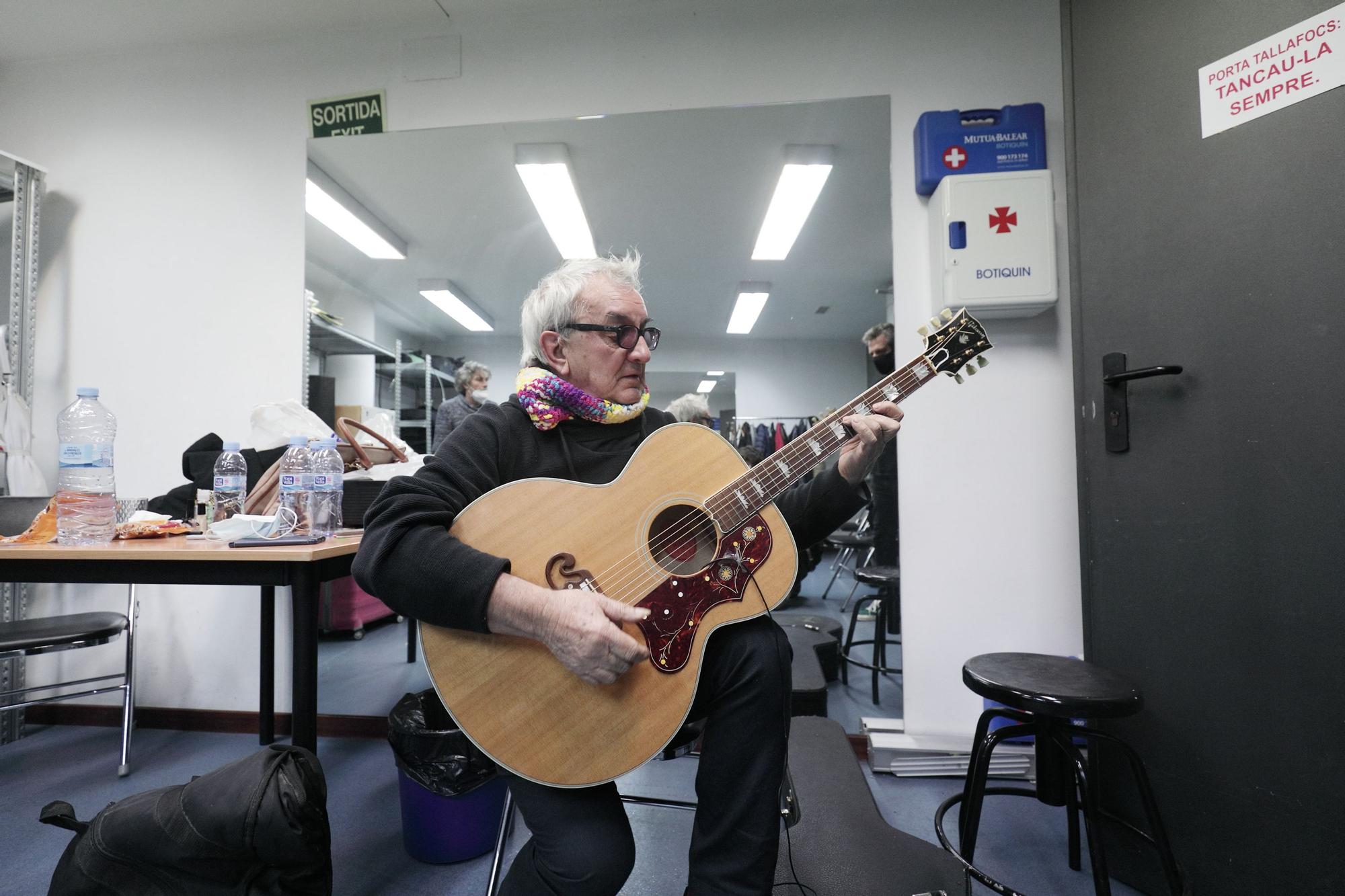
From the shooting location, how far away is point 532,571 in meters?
0.98

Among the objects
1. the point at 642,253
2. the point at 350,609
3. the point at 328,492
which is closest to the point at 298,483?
the point at 328,492

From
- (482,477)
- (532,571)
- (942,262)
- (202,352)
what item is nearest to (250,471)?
(202,352)

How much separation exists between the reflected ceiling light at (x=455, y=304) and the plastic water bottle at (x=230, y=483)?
3.14 ft

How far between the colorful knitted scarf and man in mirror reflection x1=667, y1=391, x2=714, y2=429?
0.85 meters

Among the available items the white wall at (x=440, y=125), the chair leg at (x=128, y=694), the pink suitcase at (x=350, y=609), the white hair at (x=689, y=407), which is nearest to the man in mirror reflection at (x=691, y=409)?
the white hair at (x=689, y=407)

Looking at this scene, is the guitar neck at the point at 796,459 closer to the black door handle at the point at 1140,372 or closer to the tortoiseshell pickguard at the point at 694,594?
the tortoiseshell pickguard at the point at 694,594

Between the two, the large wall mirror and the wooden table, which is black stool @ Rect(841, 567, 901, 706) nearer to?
the large wall mirror

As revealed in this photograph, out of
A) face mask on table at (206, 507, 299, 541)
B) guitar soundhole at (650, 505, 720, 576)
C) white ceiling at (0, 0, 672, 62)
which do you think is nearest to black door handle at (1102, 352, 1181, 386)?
guitar soundhole at (650, 505, 720, 576)

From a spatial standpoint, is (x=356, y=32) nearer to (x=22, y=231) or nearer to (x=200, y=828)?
(x=22, y=231)

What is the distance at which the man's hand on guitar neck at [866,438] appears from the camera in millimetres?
1133

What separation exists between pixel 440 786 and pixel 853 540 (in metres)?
1.82

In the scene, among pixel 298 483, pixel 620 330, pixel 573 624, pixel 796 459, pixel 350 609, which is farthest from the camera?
pixel 350 609

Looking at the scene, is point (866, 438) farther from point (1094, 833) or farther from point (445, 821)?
point (445, 821)

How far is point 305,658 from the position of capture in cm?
128
